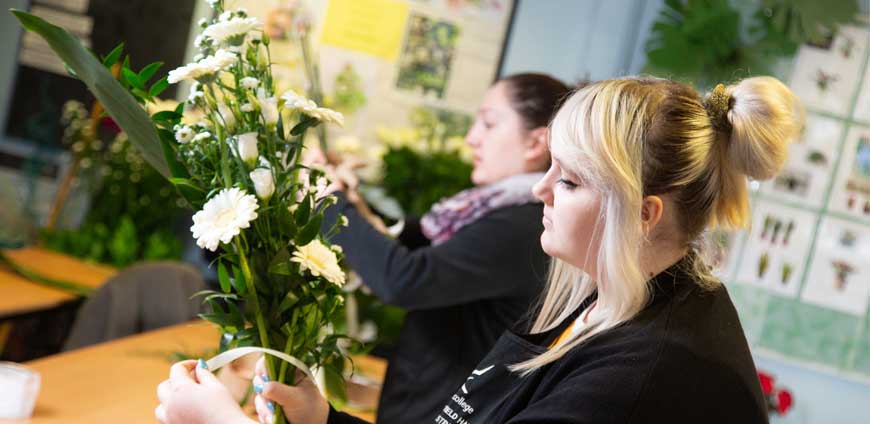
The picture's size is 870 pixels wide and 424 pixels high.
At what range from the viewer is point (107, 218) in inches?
152

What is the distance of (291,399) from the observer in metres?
1.29

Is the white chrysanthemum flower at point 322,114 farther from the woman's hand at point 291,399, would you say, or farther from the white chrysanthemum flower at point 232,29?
the woman's hand at point 291,399

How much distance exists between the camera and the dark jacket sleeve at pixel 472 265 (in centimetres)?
188

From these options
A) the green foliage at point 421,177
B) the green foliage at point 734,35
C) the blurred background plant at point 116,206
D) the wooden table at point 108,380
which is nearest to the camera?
the wooden table at point 108,380

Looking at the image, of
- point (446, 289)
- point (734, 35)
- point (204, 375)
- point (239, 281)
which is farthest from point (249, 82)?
point (734, 35)

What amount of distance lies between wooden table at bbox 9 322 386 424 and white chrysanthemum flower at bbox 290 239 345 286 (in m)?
0.52

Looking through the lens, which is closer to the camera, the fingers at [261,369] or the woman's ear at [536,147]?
the fingers at [261,369]

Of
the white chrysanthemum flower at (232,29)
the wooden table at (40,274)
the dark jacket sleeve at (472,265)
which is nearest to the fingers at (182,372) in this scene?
the white chrysanthemum flower at (232,29)

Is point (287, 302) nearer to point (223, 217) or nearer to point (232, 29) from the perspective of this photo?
point (223, 217)

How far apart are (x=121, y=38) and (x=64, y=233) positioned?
0.83 metres

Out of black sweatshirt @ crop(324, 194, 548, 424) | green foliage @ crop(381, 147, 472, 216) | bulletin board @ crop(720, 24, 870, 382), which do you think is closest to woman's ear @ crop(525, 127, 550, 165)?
black sweatshirt @ crop(324, 194, 548, 424)

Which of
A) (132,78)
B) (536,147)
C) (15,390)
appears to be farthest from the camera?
(536,147)

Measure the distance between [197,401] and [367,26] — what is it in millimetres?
2850

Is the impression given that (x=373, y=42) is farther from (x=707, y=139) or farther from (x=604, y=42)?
(x=707, y=139)
